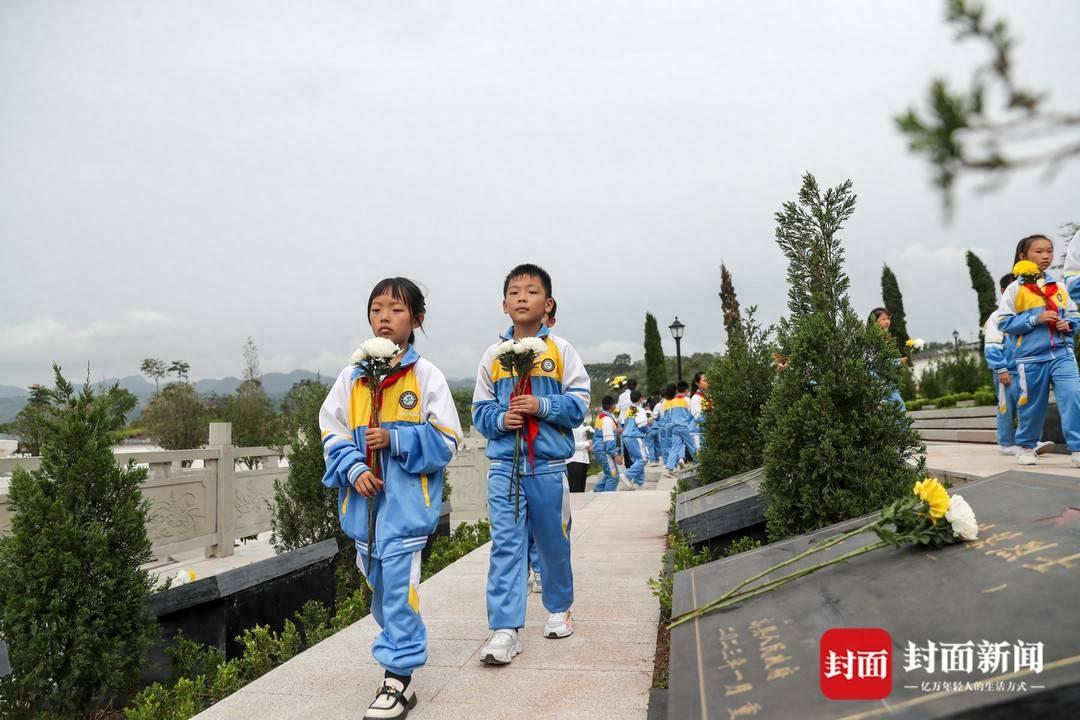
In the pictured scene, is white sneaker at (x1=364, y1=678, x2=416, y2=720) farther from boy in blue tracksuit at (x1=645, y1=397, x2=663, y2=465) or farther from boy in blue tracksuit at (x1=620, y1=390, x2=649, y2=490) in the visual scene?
boy in blue tracksuit at (x1=645, y1=397, x2=663, y2=465)

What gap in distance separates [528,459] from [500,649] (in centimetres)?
90

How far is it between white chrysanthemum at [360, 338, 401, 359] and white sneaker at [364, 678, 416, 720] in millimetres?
1271

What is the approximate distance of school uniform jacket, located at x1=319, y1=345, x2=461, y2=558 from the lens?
2.88 meters

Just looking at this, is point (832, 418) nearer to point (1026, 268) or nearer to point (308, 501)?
point (1026, 268)

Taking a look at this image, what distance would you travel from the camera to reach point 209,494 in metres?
8.91

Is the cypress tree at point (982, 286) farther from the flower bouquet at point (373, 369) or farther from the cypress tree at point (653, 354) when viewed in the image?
the flower bouquet at point (373, 369)

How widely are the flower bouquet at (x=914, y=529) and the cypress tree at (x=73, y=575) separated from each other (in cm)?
287

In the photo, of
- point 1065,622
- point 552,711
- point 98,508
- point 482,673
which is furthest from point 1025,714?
point 98,508

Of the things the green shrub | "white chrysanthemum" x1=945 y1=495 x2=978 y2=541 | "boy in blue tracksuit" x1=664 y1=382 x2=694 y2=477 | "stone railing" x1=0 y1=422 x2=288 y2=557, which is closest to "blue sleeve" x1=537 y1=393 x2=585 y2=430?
the green shrub

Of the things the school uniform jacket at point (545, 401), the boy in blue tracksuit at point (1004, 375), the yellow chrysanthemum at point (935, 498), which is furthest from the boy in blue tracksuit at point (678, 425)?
the yellow chrysanthemum at point (935, 498)

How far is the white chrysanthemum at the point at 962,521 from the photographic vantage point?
2211mm

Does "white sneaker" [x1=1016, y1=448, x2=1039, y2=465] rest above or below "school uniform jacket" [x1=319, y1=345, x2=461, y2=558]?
below

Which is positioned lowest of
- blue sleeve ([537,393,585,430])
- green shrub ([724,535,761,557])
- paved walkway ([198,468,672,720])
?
paved walkway ([198,468,672,720])

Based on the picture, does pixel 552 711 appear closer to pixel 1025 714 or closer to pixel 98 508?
pixel 1025 714
